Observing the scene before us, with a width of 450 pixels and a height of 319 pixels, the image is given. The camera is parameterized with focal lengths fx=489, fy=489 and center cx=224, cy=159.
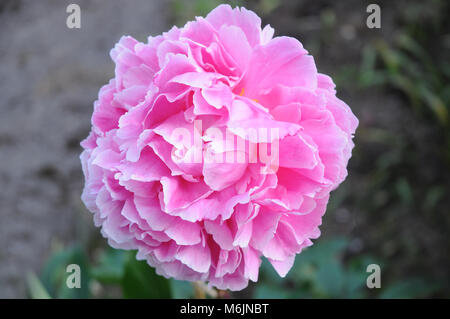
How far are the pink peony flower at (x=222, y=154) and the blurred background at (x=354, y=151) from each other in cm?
65

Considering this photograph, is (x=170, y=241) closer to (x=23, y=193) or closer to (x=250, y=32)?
(x=250, y=32)

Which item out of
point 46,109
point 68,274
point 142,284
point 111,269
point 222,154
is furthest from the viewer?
point 46,109

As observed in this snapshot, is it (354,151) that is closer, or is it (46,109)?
(354,151)

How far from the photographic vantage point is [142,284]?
99 centimetres

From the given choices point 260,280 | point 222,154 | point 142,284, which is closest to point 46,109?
point 260,280

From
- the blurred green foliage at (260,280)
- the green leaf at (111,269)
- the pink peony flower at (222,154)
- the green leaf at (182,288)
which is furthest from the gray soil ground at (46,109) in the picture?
the pink peony flower at (222,154)

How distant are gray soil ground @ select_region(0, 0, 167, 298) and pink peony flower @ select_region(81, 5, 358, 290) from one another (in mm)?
1225

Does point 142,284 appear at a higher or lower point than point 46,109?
lower

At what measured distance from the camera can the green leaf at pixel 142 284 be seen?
992 millimetres

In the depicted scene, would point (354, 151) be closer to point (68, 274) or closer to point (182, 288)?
point (182, 288)

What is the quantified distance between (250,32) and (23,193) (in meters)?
1.56

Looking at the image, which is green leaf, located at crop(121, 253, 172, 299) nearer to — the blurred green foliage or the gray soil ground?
the blurred green foliage

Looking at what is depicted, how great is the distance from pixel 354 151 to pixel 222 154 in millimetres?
1485

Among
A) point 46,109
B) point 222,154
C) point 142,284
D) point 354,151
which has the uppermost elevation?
point 46,109
